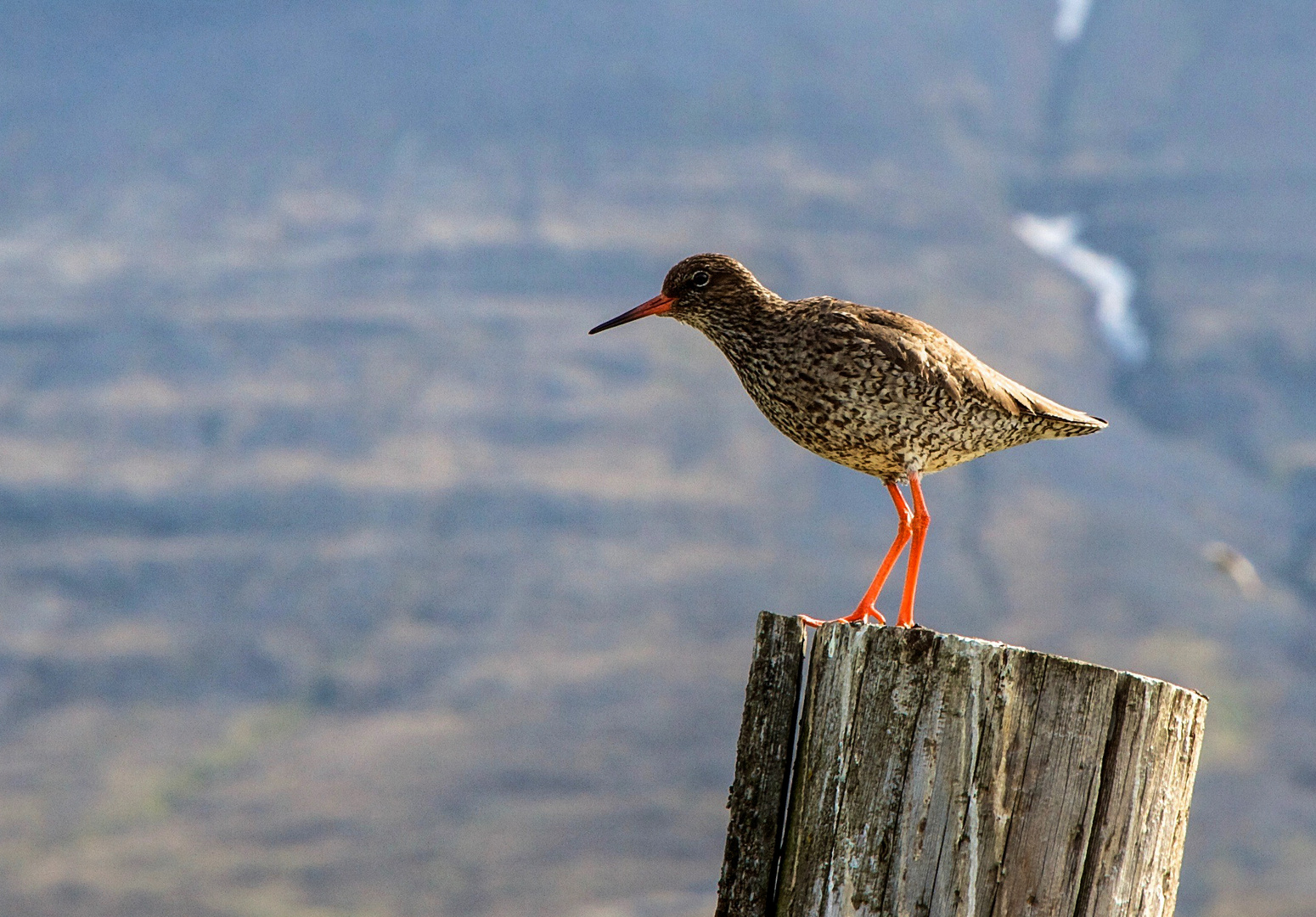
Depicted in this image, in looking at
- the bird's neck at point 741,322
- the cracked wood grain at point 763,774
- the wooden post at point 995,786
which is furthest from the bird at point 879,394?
the wooden post at point 995,786

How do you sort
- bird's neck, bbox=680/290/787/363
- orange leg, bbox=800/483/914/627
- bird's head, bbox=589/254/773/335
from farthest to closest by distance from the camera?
bird's head, bbox=589/254/773/335 → bird's neck, bbox=680/290/787/363 → orange leg, bbox=800/483/914/627

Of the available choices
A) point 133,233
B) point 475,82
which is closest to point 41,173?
point 133,233

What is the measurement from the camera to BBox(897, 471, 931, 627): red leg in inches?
255

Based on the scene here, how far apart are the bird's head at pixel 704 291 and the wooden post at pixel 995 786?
335 cm

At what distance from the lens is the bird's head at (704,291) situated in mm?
7203

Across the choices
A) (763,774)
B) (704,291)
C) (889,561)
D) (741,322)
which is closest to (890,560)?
Answer: (889,561)

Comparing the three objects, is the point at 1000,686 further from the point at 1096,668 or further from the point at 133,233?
the point at 133,233

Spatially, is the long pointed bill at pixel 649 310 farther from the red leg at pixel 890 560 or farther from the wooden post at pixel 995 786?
the wooden post at pixel 995 786

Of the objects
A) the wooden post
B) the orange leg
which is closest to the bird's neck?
the orange leg

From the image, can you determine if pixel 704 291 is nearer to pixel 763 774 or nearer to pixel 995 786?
pixel 763 774

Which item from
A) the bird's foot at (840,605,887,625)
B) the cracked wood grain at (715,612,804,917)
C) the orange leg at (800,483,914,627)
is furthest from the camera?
the orange leg at (800,483,914,627)

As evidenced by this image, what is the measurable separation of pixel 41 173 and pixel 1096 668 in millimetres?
182074

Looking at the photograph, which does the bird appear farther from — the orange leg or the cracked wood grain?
the cracked wood grain

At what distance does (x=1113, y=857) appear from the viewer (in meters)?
3.98
